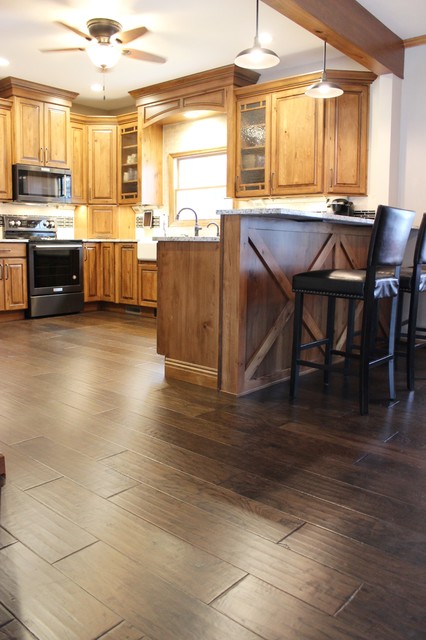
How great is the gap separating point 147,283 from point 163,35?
2649mm

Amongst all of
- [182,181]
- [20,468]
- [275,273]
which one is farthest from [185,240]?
[182,181]

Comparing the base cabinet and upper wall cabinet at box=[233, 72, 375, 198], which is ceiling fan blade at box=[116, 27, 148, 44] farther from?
the base cabinet

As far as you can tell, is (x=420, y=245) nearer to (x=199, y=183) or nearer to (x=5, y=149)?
(x=199, y=183)

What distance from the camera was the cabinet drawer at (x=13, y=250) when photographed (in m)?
5.71

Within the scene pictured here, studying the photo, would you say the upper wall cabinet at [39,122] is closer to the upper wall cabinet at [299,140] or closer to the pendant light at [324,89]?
the upper wall cabinet at [299,140]

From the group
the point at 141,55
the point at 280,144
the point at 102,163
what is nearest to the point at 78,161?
the point at 102,163

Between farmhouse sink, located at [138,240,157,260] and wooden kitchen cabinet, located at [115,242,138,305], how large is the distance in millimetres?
142

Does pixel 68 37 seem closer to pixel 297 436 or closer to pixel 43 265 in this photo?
pixel 43 265

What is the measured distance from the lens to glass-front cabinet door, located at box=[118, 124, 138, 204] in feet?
22.3

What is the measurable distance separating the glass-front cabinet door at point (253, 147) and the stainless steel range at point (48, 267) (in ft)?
7.12

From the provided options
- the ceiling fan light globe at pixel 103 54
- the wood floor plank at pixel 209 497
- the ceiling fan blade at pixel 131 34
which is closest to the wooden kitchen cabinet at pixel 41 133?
the ceiling fan blade at pixel 131 34

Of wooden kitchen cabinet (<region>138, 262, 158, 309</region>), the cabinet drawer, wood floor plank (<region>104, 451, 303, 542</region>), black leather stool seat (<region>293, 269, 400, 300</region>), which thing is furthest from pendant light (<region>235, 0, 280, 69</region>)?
the cabinet drawer

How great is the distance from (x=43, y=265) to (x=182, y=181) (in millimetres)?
2045

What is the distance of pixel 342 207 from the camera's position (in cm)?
507
